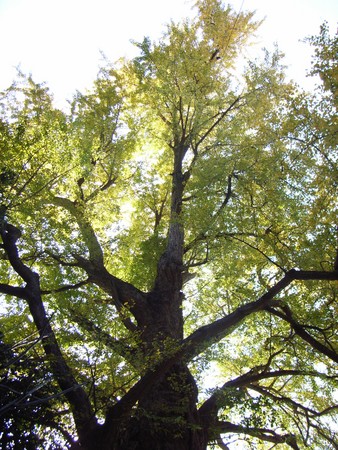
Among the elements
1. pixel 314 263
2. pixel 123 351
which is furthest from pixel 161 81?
pixel 123 351

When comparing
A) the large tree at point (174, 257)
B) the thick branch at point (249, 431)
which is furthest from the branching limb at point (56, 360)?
the thick branch at point (249, 431)

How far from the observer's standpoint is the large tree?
452 centimetres

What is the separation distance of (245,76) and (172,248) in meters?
5.57

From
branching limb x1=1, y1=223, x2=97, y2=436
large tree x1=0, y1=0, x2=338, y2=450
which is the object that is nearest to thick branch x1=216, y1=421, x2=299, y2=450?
large tree x1=0, y1=0, x2=338, y2=450

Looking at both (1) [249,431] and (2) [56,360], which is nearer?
(2) [56,360]

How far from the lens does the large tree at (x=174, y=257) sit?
452 centimetres

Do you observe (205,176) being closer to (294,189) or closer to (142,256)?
(294,189)

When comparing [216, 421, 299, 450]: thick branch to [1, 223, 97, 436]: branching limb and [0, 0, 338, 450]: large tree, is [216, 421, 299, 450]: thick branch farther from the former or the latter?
[1, 223, 97, 436]: branching limb

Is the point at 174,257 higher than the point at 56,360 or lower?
higher

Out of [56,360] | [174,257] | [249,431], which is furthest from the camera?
[174,257]

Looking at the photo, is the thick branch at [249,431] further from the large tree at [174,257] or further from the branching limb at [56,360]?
the branching limb at [56,360]

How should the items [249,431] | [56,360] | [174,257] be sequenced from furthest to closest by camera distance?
[174,257], [249,431], [56,360]

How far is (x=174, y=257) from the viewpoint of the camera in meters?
7.18

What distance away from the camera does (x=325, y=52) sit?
490cm
